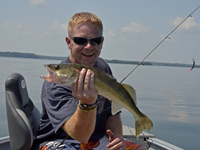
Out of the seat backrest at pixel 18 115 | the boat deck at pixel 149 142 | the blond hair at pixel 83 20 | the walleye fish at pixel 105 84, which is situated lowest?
the boat deck at pixel 149 142

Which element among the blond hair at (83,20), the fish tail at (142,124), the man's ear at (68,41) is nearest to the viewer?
the fish tail at (142,124)

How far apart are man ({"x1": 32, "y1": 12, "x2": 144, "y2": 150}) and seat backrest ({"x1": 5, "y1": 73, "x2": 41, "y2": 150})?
21cm

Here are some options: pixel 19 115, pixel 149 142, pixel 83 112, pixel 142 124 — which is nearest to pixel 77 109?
pixel 83 112

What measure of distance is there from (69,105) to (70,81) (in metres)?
0.51

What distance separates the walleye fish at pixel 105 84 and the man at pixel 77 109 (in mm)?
145

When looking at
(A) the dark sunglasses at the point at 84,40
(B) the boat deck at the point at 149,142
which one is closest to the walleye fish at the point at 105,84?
(A) the dark sunglasses at the point at 84,40

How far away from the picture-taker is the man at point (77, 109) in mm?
2536

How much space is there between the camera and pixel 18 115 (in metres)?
3.02

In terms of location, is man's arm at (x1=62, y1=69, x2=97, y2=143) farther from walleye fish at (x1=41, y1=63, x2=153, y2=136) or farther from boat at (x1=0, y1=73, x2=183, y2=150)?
boat at (x1=0, y1=73, x2=183, y2=150)

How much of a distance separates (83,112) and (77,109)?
3.5 inches

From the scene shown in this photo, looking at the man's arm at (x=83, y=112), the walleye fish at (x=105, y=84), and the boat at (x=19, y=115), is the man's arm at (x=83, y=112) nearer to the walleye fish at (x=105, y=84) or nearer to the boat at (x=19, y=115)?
the walleye fish at (x=105, y=84)

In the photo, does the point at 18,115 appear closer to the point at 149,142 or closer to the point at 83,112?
the point at 83,112

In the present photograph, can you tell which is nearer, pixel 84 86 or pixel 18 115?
pixel 84 86

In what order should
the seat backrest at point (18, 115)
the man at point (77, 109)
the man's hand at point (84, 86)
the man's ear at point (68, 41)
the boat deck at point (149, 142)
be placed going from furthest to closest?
the boat deck at point (149, 142) < the man's ear at point (68, 41) < the seat backrest at point (18, 115) < the man at point (77, 109) < the man's hand at point (84, 86)
